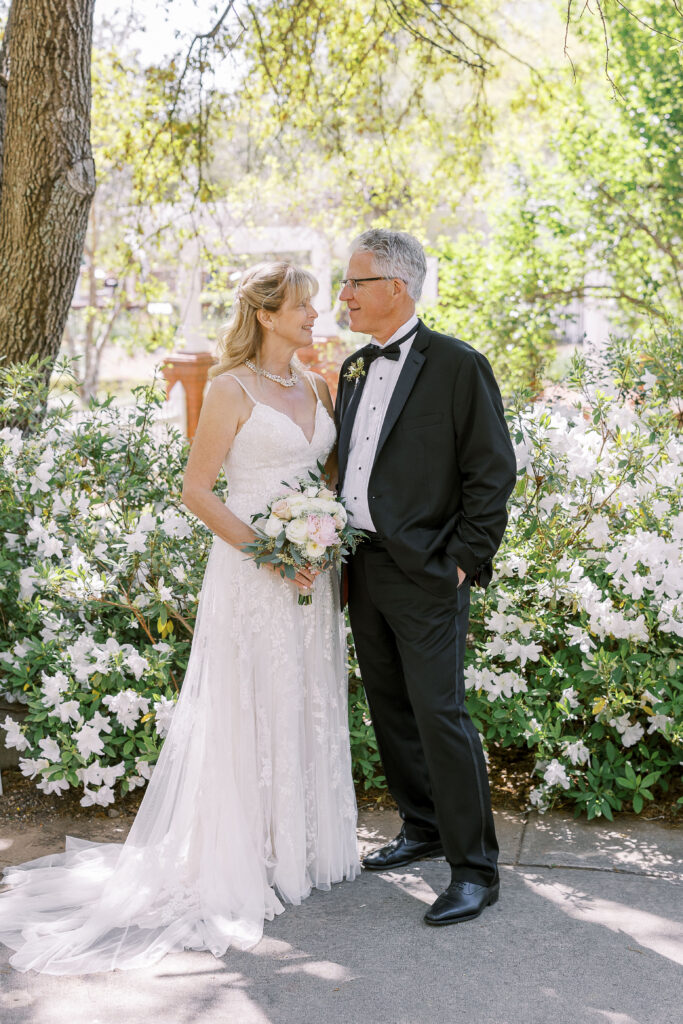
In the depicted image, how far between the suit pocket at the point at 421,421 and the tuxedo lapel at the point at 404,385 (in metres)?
0.03

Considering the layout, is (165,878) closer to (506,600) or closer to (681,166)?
(506,600)

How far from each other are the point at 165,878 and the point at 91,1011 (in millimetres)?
629

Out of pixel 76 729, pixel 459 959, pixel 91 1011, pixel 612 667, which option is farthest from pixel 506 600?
pixel 91 1011

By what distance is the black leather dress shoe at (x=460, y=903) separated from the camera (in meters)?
3.22

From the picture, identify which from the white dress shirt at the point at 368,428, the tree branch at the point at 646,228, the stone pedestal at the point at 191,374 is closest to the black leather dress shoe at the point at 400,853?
the white dress shirt at the point at 368,428

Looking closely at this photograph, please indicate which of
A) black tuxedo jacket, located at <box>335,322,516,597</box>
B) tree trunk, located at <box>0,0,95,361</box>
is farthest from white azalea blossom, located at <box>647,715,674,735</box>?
tree trunk, located at <box>0,0,95,361</box>

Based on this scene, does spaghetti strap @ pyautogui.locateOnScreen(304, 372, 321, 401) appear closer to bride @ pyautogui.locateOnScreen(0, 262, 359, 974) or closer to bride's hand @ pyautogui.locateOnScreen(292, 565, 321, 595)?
bride @ pyautogui.locateOnScreen(0, 262, 359, 974)

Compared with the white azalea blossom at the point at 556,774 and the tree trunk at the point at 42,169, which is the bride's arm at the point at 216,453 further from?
the tree trunk at the point at 42,169

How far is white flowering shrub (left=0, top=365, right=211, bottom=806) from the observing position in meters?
4.09

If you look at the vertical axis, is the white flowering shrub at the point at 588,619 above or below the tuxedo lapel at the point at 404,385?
below

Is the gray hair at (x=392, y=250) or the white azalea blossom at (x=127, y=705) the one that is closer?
the gray hair at (x=392, y=250)

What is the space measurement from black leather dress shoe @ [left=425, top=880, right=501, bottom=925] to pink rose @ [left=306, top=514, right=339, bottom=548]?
1181 mm

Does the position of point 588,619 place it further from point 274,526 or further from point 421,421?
point 274,526

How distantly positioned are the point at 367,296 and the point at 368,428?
0.43 m
